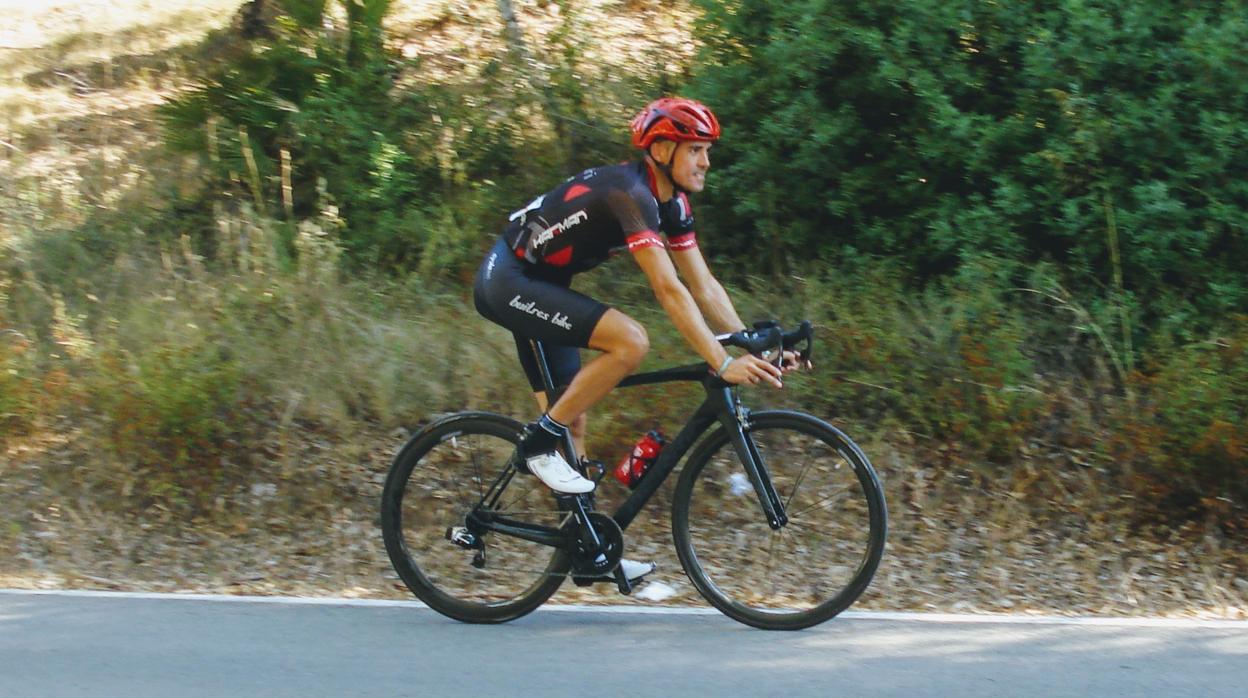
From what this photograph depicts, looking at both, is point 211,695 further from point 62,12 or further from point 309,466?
point 62,12

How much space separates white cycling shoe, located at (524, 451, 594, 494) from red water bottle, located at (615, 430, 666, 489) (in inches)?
6.0

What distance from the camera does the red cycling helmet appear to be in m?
5.02

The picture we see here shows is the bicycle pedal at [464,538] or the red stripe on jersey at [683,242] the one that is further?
the bicycle pedal at [464,538]

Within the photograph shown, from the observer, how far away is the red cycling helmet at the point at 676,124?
502 centimetres

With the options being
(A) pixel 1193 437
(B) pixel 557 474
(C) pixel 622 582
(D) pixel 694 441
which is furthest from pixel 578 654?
(A) pixel 1193 437

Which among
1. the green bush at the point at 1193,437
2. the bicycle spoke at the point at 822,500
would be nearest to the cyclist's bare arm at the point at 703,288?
the bicycle spoke at the point at 822,500

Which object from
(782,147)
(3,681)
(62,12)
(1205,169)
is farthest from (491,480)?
(62,12)

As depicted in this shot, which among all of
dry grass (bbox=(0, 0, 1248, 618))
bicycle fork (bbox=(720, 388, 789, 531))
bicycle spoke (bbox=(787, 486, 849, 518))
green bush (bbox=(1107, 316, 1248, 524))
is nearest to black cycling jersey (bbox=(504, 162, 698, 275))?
bicycle fork (bbox=(720, 388, 789, 531))

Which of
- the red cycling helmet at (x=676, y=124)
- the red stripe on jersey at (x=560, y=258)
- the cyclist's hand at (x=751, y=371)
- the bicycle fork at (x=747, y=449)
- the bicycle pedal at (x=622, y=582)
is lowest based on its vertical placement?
the bicycle pedal at (x=622, y=582)

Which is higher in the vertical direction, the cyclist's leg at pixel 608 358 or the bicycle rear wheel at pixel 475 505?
the cyclist's leg at pixel 608 358

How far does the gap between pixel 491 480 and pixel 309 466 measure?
2.09 m

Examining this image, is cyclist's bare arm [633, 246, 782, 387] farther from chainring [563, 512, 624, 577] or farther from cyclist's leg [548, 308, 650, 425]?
chainring [563, 512, 624, 577]

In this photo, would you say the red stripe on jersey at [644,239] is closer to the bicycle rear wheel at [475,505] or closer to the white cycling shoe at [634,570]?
the bicycle rear wheel at [475,505]

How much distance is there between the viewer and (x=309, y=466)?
7359mm
